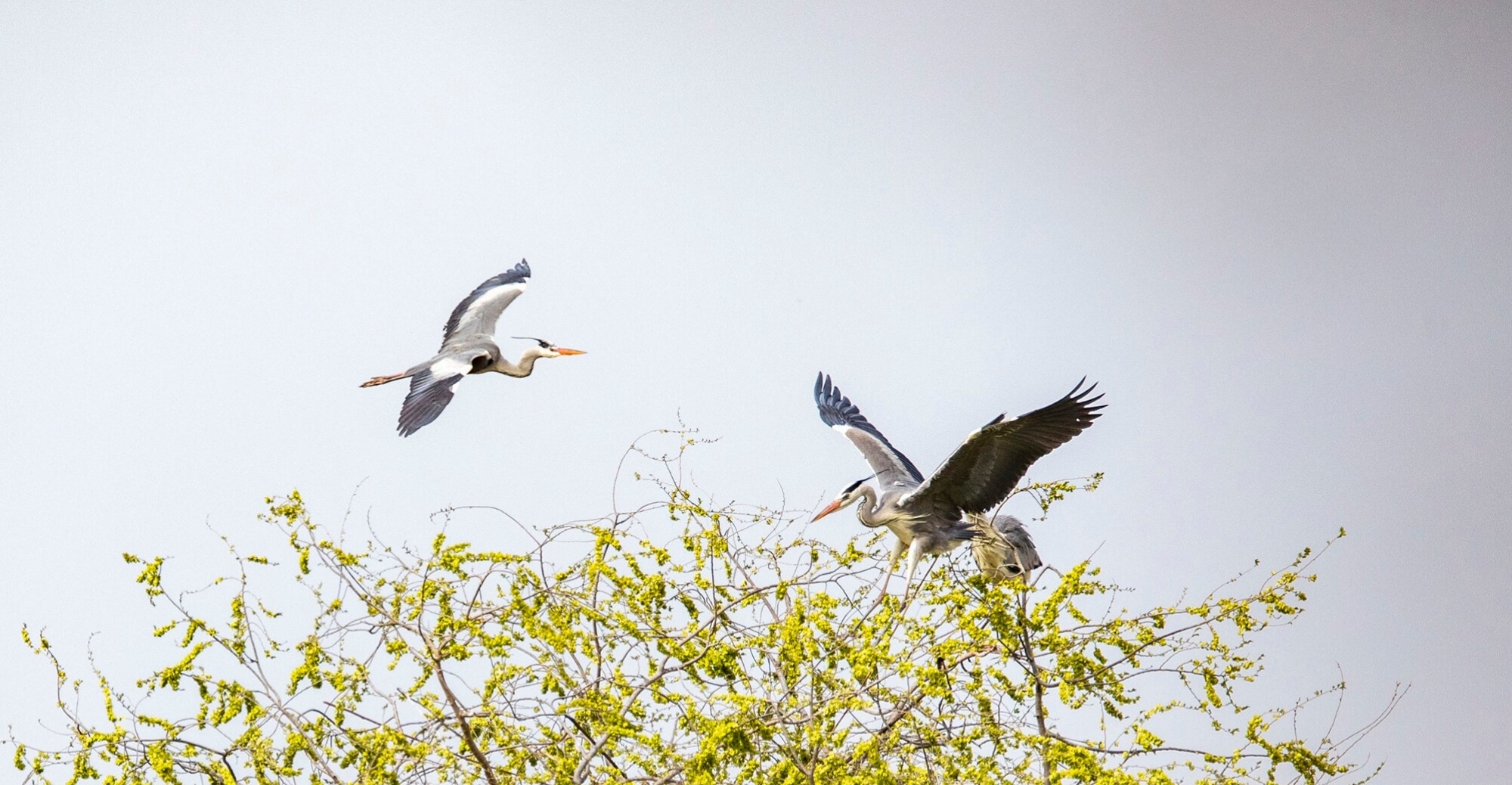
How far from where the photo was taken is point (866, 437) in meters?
9.93

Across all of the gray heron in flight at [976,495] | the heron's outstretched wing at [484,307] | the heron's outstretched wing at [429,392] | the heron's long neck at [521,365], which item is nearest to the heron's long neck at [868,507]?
the gray heron in flight at [976,495]

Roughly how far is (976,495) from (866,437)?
169cm

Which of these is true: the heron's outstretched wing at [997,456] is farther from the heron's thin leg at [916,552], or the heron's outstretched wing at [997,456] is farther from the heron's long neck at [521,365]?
the heron's long neck at [521,365]

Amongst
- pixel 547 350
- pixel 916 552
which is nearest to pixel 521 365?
pixel 547 350

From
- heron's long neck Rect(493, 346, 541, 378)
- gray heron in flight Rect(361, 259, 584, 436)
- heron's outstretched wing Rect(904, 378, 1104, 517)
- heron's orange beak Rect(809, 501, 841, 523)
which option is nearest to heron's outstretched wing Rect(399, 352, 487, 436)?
gray heron in flight Rect(361, 259, 584, 436)

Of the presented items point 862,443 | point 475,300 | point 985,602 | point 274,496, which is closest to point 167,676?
point 274,496

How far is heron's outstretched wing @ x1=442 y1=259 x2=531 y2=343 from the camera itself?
11250 millimetres

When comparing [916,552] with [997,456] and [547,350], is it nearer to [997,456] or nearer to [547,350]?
[997,456]

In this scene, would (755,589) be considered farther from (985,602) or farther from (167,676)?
(167,676)

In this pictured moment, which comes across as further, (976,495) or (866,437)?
(866,437)

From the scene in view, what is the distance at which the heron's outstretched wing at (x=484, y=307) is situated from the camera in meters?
11.2

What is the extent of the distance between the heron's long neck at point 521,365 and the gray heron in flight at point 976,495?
303 centimetres

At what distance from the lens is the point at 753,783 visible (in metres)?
5.14

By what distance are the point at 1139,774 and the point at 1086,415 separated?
302 cm
